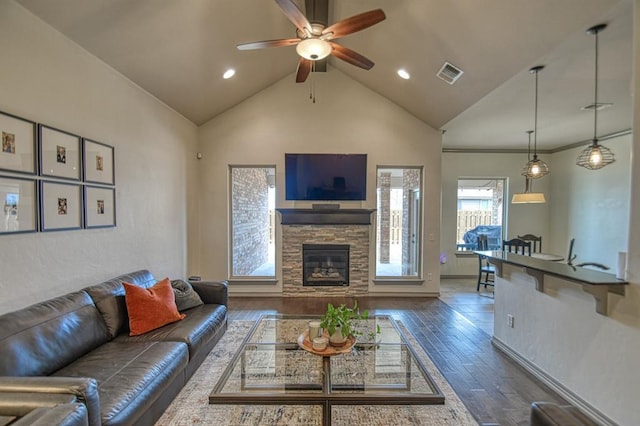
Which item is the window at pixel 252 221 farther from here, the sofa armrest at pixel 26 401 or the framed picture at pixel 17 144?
the sofa armrest at pixel 26 401

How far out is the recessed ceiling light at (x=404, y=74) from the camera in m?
4.02

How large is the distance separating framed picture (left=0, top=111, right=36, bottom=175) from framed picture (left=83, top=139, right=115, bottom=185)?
20.4 inches

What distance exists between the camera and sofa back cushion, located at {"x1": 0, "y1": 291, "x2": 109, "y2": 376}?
1.69 meters

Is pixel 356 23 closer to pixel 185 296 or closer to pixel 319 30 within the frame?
pixel 319 30

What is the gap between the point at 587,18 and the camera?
7.27ft

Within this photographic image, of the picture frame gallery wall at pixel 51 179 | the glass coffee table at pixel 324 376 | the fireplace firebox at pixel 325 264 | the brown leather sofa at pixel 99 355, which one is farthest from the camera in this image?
the fireplace firebox at pixel 325 264

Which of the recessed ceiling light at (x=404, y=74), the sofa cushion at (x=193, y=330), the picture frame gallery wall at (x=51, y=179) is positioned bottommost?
the sofa cushion at (x=193, y=330)

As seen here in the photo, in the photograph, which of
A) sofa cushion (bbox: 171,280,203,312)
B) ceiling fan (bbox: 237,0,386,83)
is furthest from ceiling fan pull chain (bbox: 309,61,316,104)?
sofa cushion (bbox: 171,280,203,312)

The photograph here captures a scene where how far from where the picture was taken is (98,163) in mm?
2840

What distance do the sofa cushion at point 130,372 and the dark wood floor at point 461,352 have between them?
193 cm

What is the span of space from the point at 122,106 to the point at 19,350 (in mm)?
2502

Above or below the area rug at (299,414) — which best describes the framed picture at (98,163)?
above

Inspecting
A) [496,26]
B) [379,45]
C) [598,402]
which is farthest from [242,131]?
[598,402]

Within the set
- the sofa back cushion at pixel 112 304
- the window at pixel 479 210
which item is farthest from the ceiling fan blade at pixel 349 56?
the window at pixel 479 210
